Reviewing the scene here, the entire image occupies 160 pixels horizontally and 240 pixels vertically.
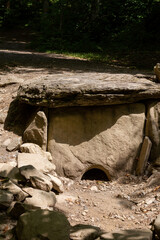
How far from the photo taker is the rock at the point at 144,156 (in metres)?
5.14

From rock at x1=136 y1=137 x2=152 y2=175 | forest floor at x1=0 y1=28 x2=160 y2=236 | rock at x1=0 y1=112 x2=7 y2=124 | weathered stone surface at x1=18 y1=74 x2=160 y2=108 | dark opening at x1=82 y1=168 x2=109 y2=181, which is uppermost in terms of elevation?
weathered stone surface at x1=18 y1=74 x2=160 y2=108

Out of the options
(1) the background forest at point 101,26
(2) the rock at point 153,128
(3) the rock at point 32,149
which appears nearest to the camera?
(3) the rock at point 32,149

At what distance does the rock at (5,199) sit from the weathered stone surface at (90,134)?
1710 mm

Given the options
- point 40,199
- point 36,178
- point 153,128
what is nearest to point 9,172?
point 36,178

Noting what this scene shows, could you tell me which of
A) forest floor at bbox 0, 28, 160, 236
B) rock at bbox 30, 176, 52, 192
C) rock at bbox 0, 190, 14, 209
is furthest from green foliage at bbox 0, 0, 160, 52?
rock at bbox 0, 190, 14, 209

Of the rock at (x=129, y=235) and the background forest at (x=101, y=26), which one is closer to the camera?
the rock at (x=129, y=235)

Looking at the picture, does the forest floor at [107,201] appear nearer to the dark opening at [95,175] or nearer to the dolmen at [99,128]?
the dark opening at [95,175]

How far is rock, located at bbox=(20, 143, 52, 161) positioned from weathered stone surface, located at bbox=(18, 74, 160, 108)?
70cm

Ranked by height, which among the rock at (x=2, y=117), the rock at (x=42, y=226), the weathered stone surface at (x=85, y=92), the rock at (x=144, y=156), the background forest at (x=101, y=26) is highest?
the background forest at (x=101, y=26)

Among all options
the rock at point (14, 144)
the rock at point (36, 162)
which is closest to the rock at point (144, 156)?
the rock at point (36, 162)

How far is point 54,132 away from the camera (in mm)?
5039

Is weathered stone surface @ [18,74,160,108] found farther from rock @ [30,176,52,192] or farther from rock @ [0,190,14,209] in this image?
rock @ [0,190,14,209]

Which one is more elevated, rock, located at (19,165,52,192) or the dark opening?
rock, located at (19,165,52,192)

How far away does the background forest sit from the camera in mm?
13930
